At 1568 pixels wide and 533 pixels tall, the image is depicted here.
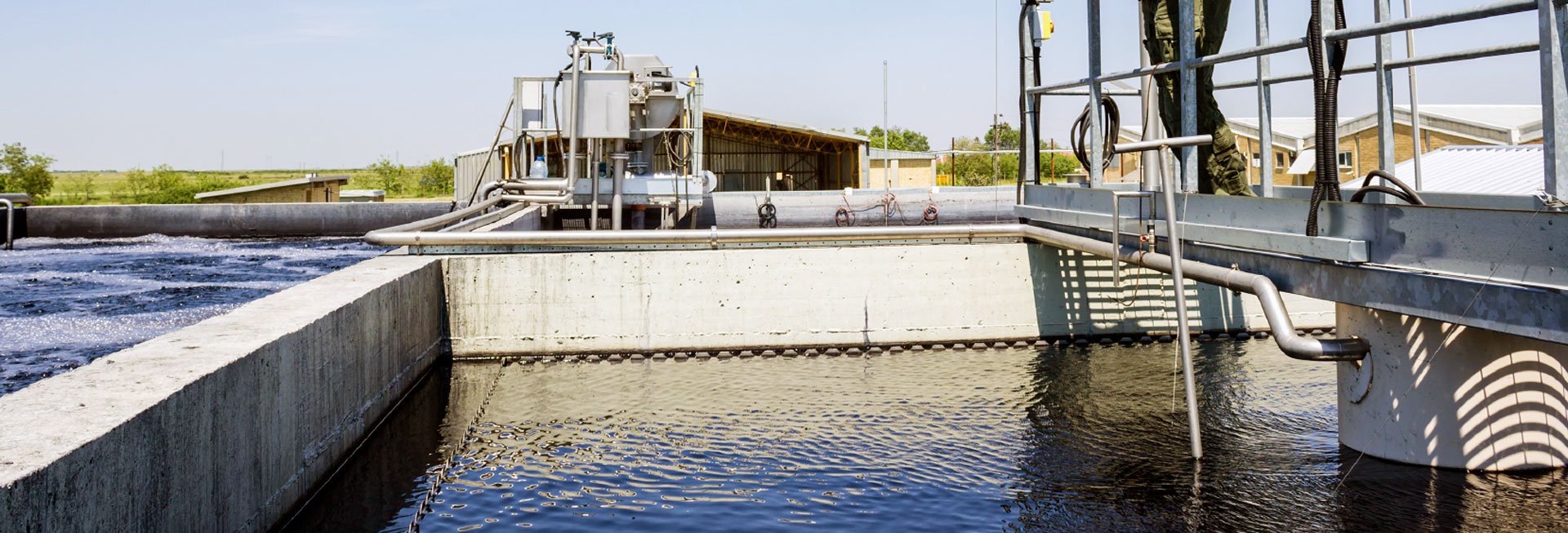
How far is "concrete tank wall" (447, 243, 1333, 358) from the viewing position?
13602 millimetres

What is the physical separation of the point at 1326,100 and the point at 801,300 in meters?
7.82

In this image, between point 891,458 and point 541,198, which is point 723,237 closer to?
point 891,458

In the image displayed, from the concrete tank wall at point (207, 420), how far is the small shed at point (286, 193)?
3620 centimetres

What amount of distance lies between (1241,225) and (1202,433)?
235cm

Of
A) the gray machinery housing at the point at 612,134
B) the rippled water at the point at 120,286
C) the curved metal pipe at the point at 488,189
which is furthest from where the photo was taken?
the curved metal pipe at the point at 488,189

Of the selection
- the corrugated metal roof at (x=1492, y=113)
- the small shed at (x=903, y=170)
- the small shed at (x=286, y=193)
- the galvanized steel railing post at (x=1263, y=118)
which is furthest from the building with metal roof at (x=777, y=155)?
the galvanized steel railing post at (x=1263, y=118)

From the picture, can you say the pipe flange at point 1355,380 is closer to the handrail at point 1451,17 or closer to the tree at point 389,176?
the handrail at point 1451,17

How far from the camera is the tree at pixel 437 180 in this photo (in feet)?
241

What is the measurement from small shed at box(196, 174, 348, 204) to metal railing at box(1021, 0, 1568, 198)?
3670 cm

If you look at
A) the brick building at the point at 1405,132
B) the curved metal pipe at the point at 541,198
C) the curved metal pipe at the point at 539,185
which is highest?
the brick building at the point at 1405,132

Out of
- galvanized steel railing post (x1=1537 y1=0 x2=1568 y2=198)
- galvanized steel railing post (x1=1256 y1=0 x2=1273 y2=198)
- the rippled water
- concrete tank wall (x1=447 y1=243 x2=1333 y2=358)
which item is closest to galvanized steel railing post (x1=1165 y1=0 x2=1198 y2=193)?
galvanized steel railing post (x1=1256 y1=0 x2=1273 y2=198)

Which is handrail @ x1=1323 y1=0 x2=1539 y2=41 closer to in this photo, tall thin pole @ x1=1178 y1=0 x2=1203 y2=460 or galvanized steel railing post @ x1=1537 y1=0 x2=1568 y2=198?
galvanized steel railing post @ x1=1537 y1=0 x2=1568 y2=198

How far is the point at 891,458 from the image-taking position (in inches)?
364

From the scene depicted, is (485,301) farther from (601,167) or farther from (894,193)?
(894,193)
